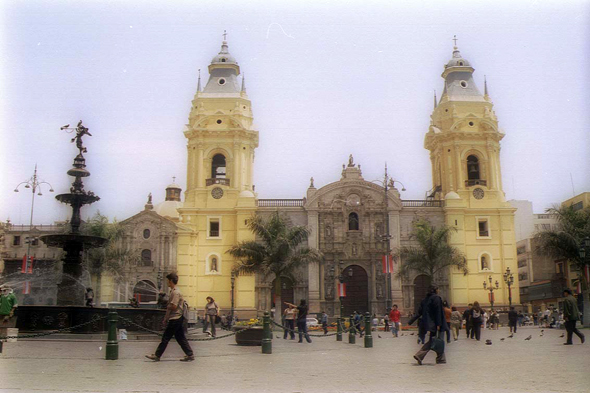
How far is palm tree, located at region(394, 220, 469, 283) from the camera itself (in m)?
42.4

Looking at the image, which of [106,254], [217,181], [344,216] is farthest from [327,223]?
[106,254]

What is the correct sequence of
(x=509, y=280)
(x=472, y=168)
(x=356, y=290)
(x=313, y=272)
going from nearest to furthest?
(x=509, y=280) → (x=313, y=272) → (x=356, y=290) → (x=472, y=168)

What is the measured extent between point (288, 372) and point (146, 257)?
38.6m

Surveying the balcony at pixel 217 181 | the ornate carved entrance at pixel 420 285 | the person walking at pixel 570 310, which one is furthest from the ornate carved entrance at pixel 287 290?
the person walking at pixel 570 310

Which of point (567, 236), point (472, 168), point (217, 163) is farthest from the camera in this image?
point (472, 168)

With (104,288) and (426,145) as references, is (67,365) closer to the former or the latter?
(104,288)

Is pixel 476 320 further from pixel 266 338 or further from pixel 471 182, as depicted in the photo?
pixel 471 182

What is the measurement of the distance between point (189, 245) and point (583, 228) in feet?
88.5

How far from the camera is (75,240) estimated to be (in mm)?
20719

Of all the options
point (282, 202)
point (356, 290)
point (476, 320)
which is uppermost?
point (282, 202)

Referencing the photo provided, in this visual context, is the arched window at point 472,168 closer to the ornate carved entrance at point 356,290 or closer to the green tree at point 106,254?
the ornate carved entrance at point 356,290

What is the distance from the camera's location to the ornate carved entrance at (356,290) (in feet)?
157

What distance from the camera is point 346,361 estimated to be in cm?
1305

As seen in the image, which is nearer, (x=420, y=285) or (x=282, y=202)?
(x=420, y=285)
